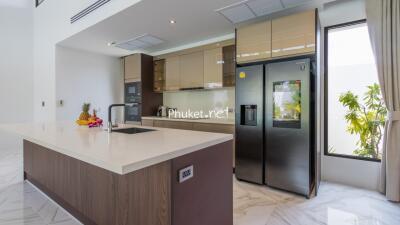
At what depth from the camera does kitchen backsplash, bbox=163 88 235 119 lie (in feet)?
12.6

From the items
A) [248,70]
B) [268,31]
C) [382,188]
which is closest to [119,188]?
[248,70]

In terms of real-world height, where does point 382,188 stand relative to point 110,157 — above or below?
below

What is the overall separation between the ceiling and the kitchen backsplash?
1.03 meters

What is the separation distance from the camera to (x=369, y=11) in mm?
2508

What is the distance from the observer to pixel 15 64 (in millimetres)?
4840

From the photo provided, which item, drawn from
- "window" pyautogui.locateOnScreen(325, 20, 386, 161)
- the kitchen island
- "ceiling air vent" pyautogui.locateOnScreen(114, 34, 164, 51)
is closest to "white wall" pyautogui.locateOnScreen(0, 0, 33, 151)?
"ceiling air vent" pyautogui.locateOnScreen(114, 34, 164, 51)

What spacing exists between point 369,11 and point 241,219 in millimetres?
2849

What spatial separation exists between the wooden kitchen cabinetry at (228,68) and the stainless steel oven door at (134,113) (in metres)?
2.00

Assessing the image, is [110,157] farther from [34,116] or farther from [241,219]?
[34,116]

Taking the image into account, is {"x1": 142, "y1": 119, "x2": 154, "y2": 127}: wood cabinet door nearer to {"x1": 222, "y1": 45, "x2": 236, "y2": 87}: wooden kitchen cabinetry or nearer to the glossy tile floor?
{"x1": 222, "y1": 45, "x2": 236, "y2": 87}: wooden kitchen cabinetry

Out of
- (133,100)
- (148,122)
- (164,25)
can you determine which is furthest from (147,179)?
(133,100)

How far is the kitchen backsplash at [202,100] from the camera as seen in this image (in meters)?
3.83

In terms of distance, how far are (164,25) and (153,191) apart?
2702 mm

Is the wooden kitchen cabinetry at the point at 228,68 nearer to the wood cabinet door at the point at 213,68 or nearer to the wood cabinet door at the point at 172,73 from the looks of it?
the wood cabinet door at the point at 213,68
